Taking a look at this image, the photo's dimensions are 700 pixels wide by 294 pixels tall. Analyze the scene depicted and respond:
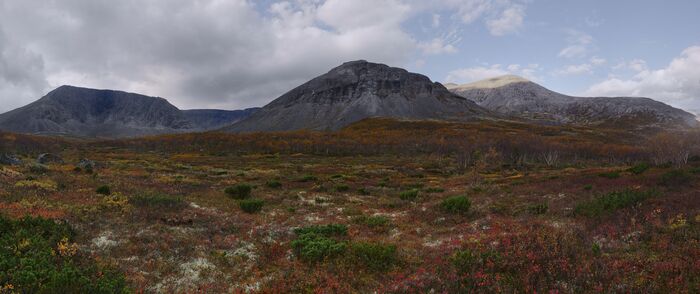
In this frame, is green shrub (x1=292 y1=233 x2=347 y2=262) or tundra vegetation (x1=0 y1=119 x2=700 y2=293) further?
green shrub (x1=292 y1=233 x2=347 y2=262)

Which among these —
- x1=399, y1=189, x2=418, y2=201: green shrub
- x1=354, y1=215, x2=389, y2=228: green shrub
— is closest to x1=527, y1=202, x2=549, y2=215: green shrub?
x1=354, y1=215, x2=389, y2=228: green shrub

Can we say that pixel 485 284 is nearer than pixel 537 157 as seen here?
Yes

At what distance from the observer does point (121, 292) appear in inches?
354

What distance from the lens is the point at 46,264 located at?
9.66 m

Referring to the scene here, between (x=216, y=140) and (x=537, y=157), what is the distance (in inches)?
5326

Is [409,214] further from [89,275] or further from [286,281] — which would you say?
[89,275]

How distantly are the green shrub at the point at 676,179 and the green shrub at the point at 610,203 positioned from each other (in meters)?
7.23

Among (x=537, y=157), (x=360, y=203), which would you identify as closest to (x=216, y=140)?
(x=537, y=157)

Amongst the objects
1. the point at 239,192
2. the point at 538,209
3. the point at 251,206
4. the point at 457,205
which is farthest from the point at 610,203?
the point at 239,192

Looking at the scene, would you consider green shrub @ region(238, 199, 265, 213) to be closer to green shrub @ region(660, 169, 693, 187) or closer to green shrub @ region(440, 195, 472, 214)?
green shrub @ region(440, 195, 472, 214)

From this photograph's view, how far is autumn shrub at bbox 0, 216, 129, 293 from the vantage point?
845cm

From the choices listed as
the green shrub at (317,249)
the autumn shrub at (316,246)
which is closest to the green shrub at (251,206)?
the autumn shrub at (316,246)

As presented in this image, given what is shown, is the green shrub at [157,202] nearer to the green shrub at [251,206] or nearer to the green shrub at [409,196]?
the green shrub at [251,206]

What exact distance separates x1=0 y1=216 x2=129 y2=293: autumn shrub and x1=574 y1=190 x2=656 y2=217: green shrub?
775 inches
